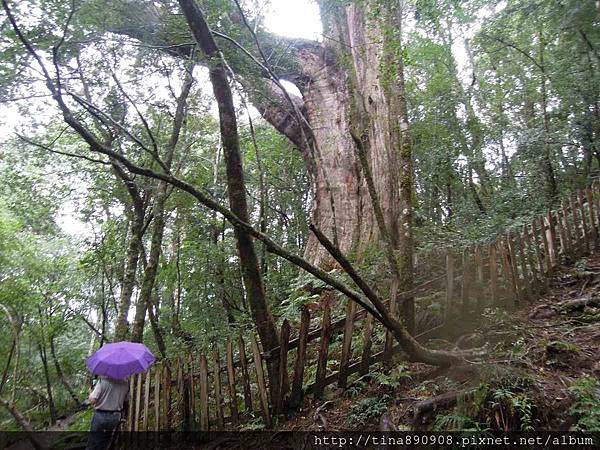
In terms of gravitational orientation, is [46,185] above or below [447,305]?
above

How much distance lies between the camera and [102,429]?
487 centimetres

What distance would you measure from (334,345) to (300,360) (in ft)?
5.97

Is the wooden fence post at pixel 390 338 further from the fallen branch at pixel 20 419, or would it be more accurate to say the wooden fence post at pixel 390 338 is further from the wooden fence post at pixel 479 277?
the fallen branch at pixel 20 419

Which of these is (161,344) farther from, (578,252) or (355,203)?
(578,252)

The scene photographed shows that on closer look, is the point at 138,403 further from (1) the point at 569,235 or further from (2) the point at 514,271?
(1) the point at 569,235

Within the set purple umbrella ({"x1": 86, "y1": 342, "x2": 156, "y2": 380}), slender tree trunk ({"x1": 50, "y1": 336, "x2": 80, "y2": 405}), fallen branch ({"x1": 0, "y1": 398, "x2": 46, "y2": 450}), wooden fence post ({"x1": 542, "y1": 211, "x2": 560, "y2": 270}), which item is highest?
wooden fence post ({"x1": 542, "y1": 211, "x2": 560, "y2": 270})

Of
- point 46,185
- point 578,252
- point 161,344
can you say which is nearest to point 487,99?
point 578,252

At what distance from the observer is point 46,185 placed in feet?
34.8

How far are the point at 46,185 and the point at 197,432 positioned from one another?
8.48 meters

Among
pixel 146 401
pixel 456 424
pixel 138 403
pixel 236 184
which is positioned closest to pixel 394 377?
pixel 456 424

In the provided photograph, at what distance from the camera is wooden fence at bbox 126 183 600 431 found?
4.45 meters

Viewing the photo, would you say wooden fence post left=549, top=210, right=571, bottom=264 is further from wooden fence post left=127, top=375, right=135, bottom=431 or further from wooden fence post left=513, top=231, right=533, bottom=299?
wooden fence post left=127, top=375, right=135, bottom=431

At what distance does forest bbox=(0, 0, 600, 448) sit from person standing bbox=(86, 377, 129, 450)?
72 centimetres

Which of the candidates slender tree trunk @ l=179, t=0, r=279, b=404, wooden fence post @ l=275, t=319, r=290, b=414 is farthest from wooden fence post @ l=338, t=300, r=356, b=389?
slender tree trunk @ l=179, t=0, r=279, b=404
